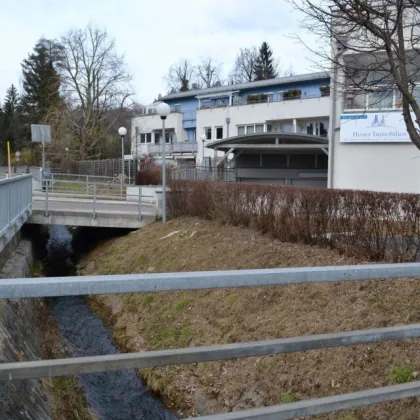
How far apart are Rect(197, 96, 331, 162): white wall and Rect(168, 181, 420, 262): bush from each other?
2432cm

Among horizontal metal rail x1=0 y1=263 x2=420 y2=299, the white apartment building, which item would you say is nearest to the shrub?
horizontal metal rail x1=0 y1=263 x2=420 y2=299

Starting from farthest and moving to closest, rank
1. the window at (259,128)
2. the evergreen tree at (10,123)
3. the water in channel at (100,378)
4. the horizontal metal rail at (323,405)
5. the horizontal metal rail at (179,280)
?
the evergreen tree at (10,123)
the window at (259,128)
the water in channel at (100,378)
the horizontal metal rail at (323,405)
the horizontal metal rail at (179,280)

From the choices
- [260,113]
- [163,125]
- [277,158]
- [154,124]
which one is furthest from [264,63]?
[163,125]

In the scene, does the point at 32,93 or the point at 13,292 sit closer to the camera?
the point at 13,292

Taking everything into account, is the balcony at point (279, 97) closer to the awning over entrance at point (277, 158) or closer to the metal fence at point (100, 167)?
the awning over entrance at point (277, 158)

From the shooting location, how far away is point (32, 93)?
67.0 meters

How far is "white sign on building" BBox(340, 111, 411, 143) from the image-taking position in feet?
48.8

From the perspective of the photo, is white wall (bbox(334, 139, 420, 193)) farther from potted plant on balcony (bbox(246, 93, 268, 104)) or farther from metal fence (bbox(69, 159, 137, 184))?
metal fence (bbox(69, 159, 137, 184))

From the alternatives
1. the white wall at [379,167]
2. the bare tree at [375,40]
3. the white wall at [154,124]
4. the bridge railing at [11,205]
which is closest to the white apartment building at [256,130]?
the white wall at [154,124]

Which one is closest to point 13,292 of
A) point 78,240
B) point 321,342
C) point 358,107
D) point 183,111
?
point 321,342

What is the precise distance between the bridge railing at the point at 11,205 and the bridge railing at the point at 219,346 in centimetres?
819

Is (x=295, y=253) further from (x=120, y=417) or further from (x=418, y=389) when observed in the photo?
(x=418, y=389)

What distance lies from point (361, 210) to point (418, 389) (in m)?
5.99

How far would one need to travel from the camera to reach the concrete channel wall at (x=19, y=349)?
4.58m
